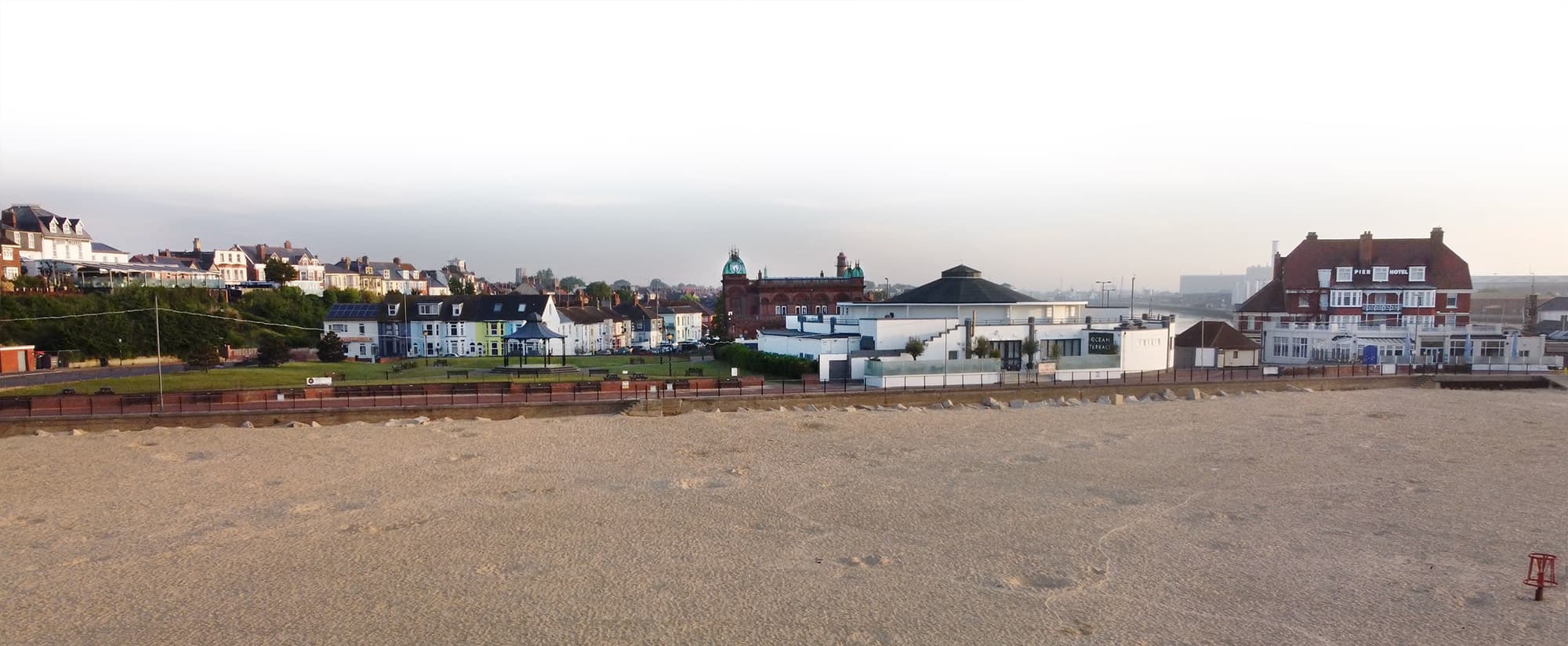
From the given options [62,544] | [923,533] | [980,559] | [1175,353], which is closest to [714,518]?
[923,533]

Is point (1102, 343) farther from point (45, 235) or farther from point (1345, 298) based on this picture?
point (45, 235)

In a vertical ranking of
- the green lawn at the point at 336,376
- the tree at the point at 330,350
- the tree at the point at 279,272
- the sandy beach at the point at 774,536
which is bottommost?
the sandy beach at the point at 774,536

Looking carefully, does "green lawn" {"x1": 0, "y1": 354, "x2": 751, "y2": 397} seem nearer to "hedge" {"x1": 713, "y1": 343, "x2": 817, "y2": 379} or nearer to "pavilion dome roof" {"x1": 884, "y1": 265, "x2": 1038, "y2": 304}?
"hedge" {"x1": 713, "y1": 343, "x2": 817, "y2": 379}

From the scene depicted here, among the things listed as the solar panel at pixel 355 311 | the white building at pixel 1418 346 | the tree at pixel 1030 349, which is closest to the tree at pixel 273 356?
the solar panel at pixel 355 311

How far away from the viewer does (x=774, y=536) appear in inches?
629

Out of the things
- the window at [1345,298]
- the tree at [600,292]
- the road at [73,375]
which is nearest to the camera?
the road at [73,375]

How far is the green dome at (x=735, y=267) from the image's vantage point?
6306 centimetres

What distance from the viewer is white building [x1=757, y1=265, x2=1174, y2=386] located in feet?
122

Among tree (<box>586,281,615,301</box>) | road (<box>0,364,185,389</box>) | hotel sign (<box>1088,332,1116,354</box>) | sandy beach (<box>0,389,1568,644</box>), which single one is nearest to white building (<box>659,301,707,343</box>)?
tree (<box>586,281,615,301</box>)

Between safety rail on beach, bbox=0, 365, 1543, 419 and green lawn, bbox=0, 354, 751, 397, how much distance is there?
373cm

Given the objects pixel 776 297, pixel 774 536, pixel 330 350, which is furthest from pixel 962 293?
pixel 330 350

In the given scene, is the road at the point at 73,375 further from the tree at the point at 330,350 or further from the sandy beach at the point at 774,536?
the sandy beach at the point at 774,536

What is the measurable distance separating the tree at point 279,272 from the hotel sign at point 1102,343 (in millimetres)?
73627

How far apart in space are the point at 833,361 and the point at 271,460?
22.6m
